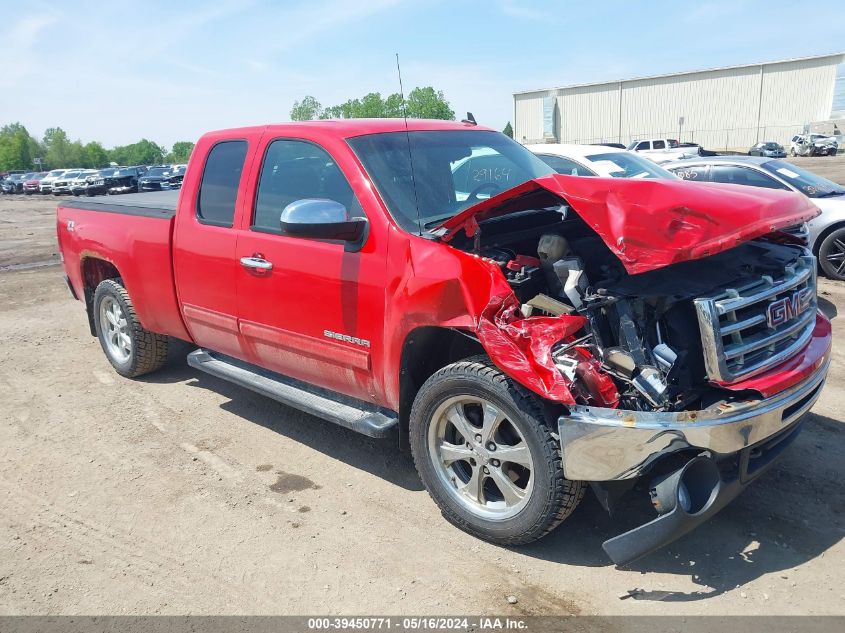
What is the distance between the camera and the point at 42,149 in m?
132

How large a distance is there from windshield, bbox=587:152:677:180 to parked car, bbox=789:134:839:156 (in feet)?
145

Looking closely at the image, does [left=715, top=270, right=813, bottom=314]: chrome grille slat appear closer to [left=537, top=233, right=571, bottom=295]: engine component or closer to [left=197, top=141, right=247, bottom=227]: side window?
[left=537, top=233, right=571, bottom=295]: engine component

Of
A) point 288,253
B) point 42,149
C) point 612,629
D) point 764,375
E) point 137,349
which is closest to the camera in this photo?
point 612,629

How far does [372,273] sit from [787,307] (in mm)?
2007

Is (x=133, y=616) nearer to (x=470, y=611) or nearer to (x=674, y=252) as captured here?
(x=470, y=611)

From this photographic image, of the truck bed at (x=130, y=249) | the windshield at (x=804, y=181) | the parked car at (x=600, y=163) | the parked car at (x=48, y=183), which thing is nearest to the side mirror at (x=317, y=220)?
the truck bed at (x=130, y=249)

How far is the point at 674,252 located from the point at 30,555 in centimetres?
345

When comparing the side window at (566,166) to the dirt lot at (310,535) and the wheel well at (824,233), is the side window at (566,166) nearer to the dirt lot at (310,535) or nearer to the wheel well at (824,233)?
the wheel well at (824,233)

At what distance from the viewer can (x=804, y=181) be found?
9352 millimetres

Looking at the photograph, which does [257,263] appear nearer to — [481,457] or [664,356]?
[481,457]

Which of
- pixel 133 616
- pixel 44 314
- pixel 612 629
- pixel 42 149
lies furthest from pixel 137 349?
pixel 42 149

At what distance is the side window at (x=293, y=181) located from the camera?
3.91 meters

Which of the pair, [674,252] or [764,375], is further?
[764,375]

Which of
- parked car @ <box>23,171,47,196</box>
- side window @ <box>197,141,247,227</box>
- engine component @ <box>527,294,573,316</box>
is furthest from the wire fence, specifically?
engine component @ <box>527,294,573,316</box>
